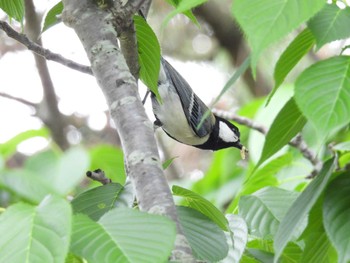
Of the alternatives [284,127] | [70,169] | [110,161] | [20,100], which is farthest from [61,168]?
[20,100]

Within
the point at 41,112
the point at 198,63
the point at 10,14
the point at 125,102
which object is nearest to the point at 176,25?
the point at 198,63

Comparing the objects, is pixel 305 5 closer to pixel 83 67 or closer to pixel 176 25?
pixel 83 67

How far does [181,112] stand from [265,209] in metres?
1.45

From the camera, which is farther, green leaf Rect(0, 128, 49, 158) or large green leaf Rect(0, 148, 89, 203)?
green leaf Rect(0, 128, 49, 158)

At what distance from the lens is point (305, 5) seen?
0.80 metres

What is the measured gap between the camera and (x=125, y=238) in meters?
0.78

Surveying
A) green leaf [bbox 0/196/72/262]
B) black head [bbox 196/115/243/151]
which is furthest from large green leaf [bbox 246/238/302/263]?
black head [bbox 196/115/243/151]

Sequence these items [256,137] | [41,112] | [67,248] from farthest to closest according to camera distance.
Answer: [41,112], [256,137], [67,248]

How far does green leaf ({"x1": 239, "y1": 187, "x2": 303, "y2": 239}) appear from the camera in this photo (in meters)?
1.19

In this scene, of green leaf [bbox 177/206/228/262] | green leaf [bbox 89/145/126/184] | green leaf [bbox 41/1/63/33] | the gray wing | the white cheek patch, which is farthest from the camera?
the white cheek patch

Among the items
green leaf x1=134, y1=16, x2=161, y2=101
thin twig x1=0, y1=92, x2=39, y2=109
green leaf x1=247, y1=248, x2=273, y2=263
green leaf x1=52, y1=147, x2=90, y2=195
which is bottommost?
green leaf x1=247, y1=248, x2=273, y2=263

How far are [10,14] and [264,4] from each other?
1.73ft

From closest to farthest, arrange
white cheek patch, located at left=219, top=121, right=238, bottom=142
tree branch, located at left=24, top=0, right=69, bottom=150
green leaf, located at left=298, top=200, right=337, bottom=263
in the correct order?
green leaf, located at left=298, top=200, right=337, bottom=263 < tree branch, located at left=24, top=0, right=69, bottom=150 < white cheek patch, located at left=219, top=121, right=238, bottom=142

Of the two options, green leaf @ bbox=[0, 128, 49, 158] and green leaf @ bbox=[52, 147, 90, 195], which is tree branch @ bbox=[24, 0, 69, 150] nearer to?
green leaf @ bbox=[0, 128, 49, 158]
